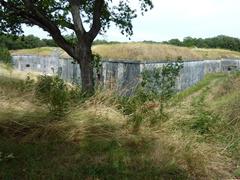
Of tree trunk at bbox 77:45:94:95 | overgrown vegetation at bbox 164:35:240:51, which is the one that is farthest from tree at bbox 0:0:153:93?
overgrown vegetation at bbox 164:35:240:51

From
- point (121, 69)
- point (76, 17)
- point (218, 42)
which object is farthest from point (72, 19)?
point (218, 42)

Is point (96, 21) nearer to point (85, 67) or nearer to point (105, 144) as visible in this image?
point (85, 67)

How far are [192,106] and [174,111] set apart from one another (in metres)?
0.67

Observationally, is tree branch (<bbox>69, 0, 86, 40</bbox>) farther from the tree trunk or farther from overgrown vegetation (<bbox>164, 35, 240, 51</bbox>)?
overgrown vegetation (<bbox>164, 35, 240, 51</bbox>)

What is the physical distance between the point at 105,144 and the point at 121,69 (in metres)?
16.4

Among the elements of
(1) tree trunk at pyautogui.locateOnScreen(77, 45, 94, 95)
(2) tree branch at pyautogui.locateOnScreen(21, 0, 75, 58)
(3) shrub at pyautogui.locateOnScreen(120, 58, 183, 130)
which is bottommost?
(3) shrub at pyautogui.locateOnScreen(120, 58, 183, 130)

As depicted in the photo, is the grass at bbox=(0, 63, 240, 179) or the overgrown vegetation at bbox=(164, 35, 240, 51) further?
the overgrown vegetation at bbox=(164, 35, 240, 51)

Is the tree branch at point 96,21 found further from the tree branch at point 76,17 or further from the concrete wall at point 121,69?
the concrete wall at point 121,69

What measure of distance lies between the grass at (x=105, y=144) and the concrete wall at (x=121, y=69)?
1.82 metres

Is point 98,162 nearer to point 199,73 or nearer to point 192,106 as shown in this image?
point 192,106

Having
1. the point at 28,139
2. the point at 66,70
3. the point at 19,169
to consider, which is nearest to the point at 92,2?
the point at 28,139

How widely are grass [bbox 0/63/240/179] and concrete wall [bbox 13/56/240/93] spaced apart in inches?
71.5

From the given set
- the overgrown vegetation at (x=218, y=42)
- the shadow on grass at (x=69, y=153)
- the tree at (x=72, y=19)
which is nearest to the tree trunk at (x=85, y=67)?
the tree at (x=72, y=19)

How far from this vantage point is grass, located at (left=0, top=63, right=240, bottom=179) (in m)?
6.04
